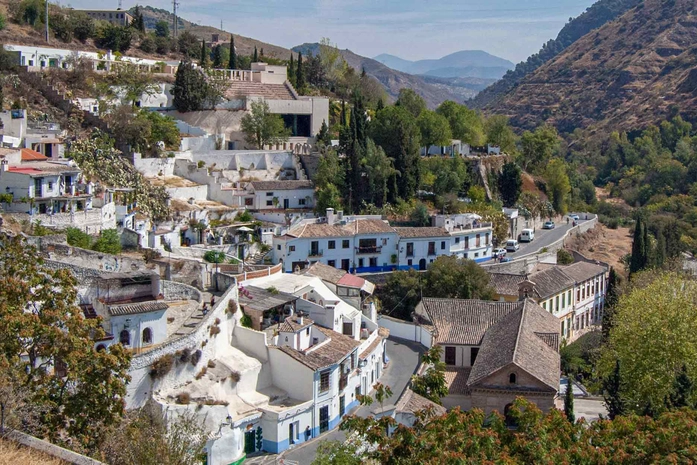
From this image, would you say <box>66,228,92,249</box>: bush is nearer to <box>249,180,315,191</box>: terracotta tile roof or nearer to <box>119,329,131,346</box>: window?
<box>119,329,131,346</box>: window

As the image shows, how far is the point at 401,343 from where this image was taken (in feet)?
126

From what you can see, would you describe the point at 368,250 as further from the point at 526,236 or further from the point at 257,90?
the point at 257,90

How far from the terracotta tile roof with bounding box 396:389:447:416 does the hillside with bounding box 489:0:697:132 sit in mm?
93009

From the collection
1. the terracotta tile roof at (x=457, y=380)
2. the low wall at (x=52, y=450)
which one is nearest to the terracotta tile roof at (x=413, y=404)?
the terracotta tile roof at (x=457, y=380)

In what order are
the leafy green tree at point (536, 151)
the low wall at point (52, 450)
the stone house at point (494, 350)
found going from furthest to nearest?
the leafy green tree at point (536, 151)
the stone house at point (494, 350)
the low wall at point (52, 450)

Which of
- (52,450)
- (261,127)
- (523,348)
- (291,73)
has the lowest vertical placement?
(523,348)

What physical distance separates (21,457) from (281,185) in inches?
1447

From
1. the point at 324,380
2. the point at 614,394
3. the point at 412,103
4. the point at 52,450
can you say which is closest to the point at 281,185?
the point at 412,103

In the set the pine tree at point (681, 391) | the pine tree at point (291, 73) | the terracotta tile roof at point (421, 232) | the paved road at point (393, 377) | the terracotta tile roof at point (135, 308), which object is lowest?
the paved road at point (393, 377)

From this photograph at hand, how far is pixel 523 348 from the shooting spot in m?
31.3

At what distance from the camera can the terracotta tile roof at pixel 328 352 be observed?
29000 mm

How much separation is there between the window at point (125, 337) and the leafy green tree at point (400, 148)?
93.6 feet

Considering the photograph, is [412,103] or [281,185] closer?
[281,185]

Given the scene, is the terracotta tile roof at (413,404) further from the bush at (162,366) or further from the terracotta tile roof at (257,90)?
the terracotta tile roof at (257,90)
